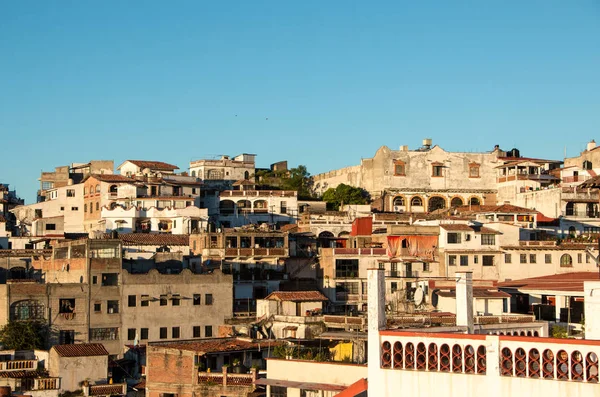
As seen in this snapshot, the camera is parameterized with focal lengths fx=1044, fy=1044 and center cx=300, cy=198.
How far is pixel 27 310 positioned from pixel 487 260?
2513 cm

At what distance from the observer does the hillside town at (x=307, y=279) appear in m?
24.2

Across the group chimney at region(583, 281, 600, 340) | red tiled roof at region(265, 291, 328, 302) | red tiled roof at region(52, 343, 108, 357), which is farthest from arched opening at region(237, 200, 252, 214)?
chimney at region(583, 281, 600, 340)

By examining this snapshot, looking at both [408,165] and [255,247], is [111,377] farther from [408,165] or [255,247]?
[408,165]

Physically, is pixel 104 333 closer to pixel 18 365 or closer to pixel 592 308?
pixel 18 365

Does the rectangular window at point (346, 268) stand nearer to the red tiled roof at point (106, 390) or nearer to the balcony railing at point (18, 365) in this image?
the red tiled roof at point (106, 390)

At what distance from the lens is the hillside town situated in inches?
954

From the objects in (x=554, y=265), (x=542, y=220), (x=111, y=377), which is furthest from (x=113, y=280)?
(x=542, y=220)

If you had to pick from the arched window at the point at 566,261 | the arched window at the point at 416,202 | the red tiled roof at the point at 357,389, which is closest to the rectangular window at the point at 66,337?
the red tiled roof at the point at 357,389

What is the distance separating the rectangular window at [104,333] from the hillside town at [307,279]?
0.22 ft

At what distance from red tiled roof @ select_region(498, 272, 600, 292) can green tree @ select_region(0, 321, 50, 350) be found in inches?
922

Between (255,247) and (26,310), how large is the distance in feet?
48.1

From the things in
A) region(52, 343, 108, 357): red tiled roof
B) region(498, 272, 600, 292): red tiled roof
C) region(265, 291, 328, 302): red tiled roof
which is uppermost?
region(498, 272, 600, 292): red tiled roof

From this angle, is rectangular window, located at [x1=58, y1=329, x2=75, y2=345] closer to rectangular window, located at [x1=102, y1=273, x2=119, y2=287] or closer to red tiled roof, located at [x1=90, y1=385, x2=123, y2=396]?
rectangular window, located at [x1=102, y1=273, x2=119, y2=287]

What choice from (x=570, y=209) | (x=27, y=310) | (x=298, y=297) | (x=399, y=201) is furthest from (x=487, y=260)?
(x=27, y=310)
